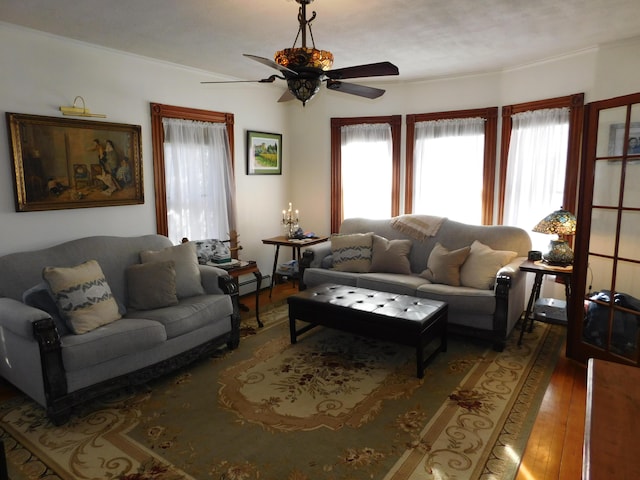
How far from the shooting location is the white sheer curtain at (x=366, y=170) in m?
5.48

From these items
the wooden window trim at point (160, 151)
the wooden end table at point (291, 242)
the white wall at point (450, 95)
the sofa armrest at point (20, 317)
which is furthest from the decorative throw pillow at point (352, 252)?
the sofa armrest at point (20, 317)

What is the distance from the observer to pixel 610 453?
1.15 metres

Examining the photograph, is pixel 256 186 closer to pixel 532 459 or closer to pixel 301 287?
pixel 301 287

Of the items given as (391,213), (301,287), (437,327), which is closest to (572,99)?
(391,213)

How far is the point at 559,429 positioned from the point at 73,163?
13.6ft

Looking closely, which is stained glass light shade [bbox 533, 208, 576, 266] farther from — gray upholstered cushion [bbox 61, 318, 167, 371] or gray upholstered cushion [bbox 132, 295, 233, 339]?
gray upholstered cushion [bbox 61, 318, 167, 371]

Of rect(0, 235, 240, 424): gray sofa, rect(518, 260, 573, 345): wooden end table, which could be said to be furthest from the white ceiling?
rect(518, 260, 573, 345): wooden end table

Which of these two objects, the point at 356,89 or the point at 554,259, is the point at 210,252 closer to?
the point at 356,89

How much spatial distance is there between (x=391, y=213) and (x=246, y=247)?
1.94m

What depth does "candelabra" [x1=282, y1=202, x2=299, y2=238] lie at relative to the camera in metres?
5.50

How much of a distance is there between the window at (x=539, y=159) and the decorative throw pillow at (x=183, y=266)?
343 cm

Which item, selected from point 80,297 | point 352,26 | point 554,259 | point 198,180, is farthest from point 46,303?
point 554,259

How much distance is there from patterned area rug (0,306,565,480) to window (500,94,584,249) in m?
1.61

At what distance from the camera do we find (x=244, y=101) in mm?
5262
